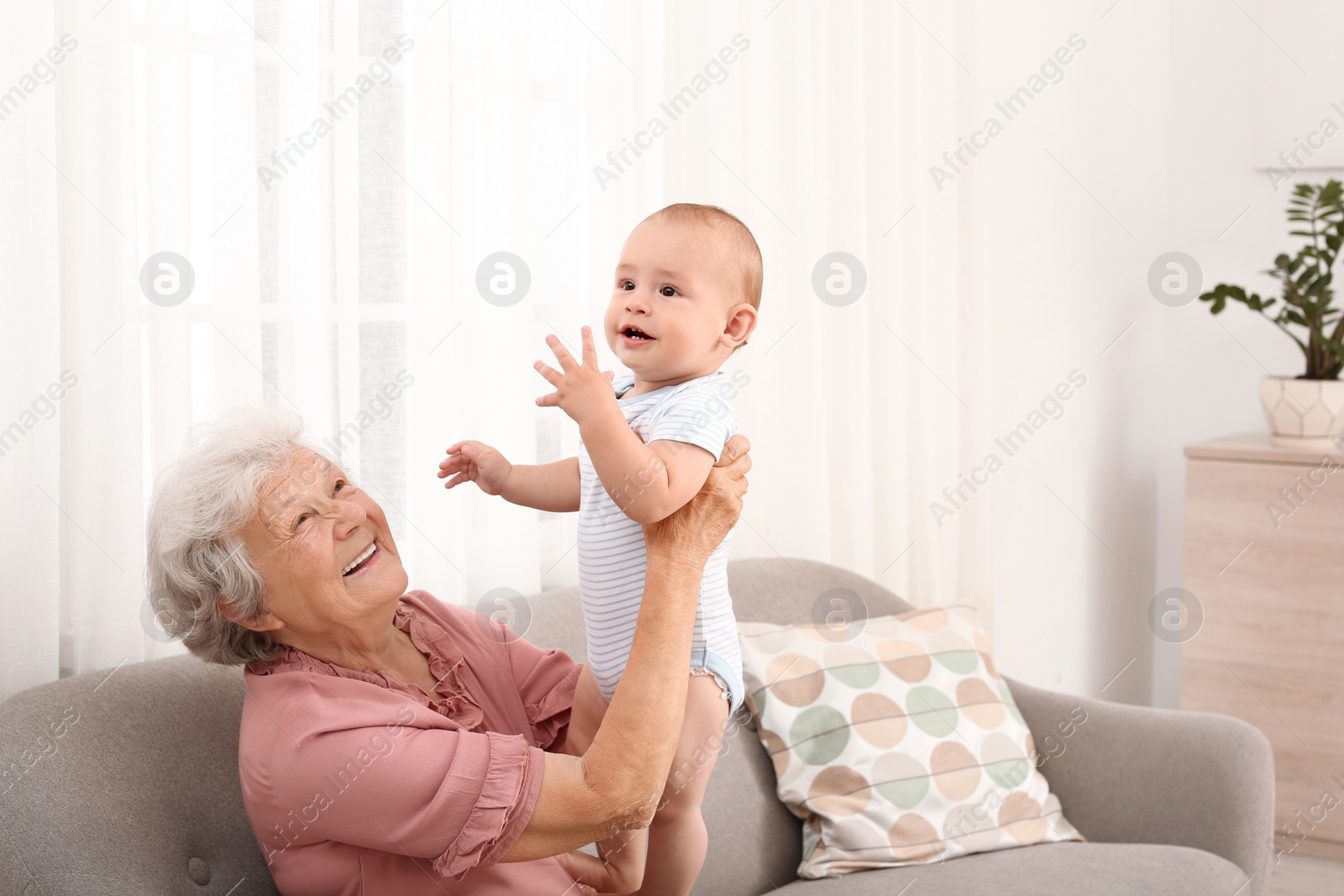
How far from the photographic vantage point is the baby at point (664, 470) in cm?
118

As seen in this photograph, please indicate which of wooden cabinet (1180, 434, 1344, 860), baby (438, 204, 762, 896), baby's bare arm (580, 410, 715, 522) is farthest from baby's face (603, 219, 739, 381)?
wooden cabinet (1180, 434, 1344, 860)

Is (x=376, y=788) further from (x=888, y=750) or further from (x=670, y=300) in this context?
(x=888, y=750)

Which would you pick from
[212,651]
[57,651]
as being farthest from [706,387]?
[57,651]

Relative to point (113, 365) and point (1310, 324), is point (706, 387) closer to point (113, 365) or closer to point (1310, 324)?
point (113, 365)

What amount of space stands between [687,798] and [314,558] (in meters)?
0.53

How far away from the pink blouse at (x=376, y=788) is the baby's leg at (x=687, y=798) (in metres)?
0.12

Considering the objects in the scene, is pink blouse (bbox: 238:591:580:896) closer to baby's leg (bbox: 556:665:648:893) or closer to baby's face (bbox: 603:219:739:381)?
baby's leg (bbox: 556:665:648:893)

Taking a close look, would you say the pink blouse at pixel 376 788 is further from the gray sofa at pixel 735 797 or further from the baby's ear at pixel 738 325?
the baby's ear at pixel 738 325

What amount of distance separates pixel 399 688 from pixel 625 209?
1195mm

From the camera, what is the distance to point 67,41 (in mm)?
1444

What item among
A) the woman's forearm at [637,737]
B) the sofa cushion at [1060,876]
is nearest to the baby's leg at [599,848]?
the woman's forearm at [637,737]

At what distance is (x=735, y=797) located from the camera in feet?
6.40

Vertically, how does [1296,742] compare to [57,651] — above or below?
below

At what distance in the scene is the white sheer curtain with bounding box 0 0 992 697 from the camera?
4.83ft
